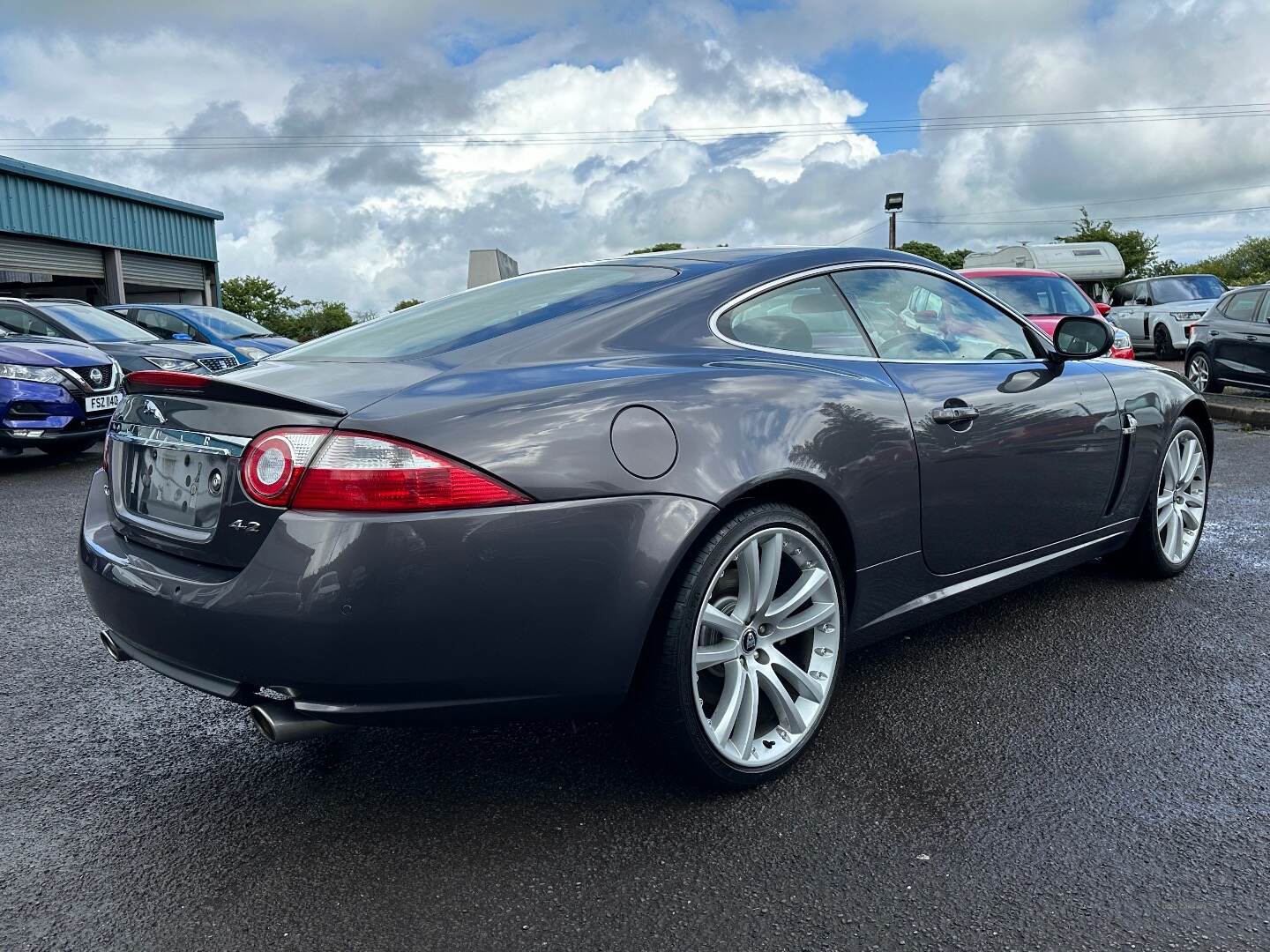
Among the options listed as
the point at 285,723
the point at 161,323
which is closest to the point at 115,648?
the point at 285,723

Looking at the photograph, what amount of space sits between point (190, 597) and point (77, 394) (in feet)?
23.0

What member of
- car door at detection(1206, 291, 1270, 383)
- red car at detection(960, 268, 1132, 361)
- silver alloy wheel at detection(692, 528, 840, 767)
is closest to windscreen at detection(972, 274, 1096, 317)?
red car at detection(960, 268, 1132, 361)

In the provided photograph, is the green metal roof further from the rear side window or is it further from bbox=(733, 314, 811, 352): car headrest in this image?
bbox=(733, 314, 811, 352): car headrest

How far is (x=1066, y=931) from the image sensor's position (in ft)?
6.56

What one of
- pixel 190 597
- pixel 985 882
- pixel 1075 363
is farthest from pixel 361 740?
pixel 1075 363

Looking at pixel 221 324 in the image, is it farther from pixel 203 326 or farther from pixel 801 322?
pixel 801 322

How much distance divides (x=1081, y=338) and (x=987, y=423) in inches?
33.3

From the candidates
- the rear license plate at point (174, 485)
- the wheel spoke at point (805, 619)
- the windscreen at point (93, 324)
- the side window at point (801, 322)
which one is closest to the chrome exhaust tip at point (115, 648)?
the rear license plate at point (174, 485)

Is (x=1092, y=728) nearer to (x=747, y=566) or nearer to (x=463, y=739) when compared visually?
(x=747, y=566)

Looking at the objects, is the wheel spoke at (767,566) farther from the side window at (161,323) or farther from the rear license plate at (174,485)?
the side window at (161,323)

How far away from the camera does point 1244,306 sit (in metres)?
11.8

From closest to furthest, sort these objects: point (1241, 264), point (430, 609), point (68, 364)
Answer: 1. point (430, 609)
2. point (68, 364)
3. point (1241, 264)

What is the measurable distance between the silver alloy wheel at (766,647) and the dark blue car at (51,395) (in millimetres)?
6665

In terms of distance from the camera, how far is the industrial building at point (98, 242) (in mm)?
24250
